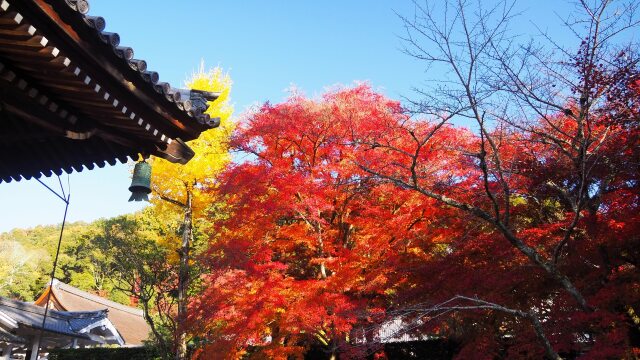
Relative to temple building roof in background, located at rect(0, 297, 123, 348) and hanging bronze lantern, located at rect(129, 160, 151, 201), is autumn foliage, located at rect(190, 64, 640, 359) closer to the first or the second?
hanging bronze lantern, located at rect(129, 160, 151, 201)

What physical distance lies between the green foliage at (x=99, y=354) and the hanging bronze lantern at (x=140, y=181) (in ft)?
57.9

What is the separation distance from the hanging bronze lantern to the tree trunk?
8832 mm

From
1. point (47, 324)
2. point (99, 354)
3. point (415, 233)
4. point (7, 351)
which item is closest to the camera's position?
point (415, 233)

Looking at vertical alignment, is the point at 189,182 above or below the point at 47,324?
above

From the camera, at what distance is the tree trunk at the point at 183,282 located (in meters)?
12.2

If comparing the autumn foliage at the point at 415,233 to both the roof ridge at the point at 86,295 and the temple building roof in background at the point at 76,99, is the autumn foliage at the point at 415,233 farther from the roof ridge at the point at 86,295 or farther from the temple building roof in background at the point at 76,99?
the roof ridge at the point at 86,295

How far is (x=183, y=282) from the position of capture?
14.0 meters

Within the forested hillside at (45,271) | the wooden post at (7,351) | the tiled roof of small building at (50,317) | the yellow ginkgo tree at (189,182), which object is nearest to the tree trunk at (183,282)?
the yellow ginkgo tree at (189,182)

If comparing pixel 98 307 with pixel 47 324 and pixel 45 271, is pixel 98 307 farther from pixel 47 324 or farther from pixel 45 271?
pixel 47 324

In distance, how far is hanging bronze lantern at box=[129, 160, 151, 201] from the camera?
11.7 feet

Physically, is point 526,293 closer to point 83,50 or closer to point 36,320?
point 83,50

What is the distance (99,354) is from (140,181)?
19185 mm

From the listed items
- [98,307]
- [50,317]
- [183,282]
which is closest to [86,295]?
Answer: [98,307]

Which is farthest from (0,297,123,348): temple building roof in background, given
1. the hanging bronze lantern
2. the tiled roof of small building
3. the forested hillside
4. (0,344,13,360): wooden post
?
the forested hillside
